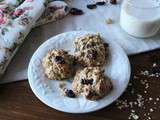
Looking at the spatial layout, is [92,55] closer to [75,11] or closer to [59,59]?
[59,59]

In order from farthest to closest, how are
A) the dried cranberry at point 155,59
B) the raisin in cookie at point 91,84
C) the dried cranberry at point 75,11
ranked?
the dried cranberry at point 75,11
the dried cranberry at point 155,59
the raisin in cookie at point 91,84

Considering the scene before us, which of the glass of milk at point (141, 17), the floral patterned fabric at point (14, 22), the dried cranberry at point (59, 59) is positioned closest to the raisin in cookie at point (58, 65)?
the dried cranberry at point (59, 59)

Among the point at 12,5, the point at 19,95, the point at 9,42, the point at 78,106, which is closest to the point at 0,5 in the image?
the point at 12,5

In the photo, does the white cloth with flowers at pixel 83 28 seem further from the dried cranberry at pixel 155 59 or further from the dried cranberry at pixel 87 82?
the dried cranberry at pixel 87 82

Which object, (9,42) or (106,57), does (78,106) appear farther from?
(9,42)

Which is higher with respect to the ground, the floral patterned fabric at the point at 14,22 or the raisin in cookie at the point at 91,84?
the floral patterned fabric at the point at 14,22

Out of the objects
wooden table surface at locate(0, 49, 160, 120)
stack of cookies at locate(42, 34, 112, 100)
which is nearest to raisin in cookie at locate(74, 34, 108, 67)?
stack of cookies at locate(42, 34, 112, 100)
